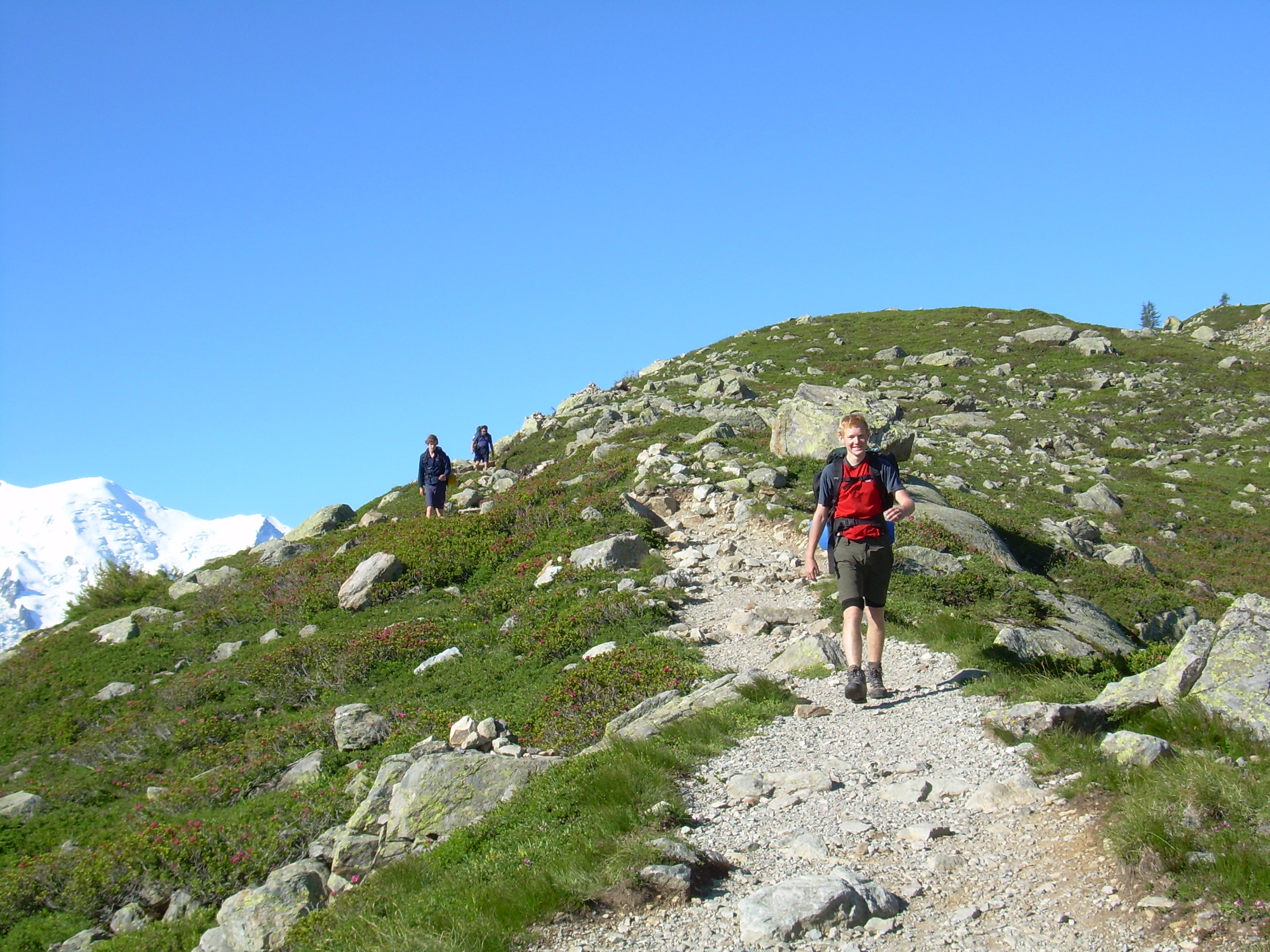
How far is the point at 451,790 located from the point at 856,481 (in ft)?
17.3

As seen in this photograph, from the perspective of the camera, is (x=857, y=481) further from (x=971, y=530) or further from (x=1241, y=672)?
(x=971, y=530)

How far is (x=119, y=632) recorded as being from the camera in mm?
21969

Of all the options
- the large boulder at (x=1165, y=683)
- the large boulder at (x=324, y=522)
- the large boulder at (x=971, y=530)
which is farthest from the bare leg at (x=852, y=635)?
the large boulder at (x=324, y=522)

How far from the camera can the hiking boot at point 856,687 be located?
9.75m

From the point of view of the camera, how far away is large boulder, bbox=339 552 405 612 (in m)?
19.9

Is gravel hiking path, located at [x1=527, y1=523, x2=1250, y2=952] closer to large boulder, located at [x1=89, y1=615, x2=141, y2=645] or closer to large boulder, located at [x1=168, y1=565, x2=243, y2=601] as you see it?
large boulder, located at [x1=89, y1=615, x2=141, y2=645]

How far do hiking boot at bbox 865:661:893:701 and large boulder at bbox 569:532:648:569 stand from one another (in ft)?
27.7

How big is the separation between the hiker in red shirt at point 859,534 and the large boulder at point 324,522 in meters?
26.4

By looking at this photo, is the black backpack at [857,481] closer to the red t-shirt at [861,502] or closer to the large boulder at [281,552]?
the red t-shirt at [861,502]

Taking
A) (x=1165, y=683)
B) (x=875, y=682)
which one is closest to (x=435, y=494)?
(x=875, y=682)

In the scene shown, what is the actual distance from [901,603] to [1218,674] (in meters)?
6.21

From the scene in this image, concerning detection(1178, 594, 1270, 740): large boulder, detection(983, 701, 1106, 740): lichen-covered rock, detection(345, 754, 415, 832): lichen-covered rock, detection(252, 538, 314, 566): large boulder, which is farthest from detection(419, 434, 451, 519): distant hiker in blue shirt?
detection(1178, 594, 1270, 740): large boulder

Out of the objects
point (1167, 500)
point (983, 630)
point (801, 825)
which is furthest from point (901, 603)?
point (1167, 500)

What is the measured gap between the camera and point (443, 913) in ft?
19.4
